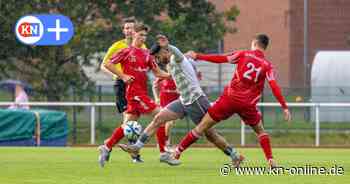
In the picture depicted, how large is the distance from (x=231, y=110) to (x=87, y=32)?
2113 centimetres

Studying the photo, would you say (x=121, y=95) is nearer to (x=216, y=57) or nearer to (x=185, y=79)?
(x=185, y=79)

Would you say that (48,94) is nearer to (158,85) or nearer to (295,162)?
(158,85)

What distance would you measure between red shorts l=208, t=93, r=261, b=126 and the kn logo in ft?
47.5

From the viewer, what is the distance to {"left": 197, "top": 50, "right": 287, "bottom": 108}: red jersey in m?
16.8

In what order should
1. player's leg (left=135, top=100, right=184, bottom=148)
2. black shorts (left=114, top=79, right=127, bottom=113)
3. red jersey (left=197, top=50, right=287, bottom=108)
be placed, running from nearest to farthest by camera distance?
1. red jersey (left=197, top=50, right=287, bottom=108)
2. player's leg (left=135, top=100, right=184, bottom=148)
3. black shorts (left=114, top=79, right=127, bottom=113)

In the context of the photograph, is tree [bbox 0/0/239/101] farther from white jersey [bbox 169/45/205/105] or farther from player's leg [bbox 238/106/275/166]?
player's leg [bbox 238/106/275/166]

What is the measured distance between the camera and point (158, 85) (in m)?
23.4

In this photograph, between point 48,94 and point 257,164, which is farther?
point 48,94

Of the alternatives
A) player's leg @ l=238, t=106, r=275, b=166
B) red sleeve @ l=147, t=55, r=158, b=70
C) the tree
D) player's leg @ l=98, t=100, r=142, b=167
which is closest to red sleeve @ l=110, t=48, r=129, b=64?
red sleeve @ l=147, t=55, r=158, b=70

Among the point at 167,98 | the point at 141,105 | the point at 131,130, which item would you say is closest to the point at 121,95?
the point at 141,105

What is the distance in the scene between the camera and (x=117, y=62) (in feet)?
61.2

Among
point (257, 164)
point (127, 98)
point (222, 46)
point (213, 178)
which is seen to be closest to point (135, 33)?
point (127, 98)

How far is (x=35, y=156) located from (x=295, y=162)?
4725 mm

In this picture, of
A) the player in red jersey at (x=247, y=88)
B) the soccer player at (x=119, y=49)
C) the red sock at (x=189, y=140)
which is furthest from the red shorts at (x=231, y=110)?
the soccer player at (x=119, y=49)
